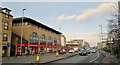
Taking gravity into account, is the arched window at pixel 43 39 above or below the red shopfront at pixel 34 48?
above

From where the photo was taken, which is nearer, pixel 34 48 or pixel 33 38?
pixel 33 38

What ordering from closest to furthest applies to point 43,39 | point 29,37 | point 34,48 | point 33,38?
point 29,37 < point 33,38 < point 34,48 < point 43,39

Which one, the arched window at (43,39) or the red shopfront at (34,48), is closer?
the red shopfront at (34,48)

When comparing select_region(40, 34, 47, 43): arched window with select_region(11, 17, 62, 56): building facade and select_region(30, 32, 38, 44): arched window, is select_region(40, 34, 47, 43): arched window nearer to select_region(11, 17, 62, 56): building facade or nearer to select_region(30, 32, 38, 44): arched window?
select_region(11, 17, 62, 56): building facade

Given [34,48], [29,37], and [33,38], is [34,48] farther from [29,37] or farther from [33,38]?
[29,37]

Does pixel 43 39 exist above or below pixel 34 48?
above

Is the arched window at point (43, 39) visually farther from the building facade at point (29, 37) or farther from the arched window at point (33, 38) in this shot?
the arched window at point (33, 38)

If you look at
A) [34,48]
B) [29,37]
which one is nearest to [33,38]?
[34,48]

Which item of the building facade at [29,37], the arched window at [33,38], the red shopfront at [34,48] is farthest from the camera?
the arched window at [33,38]

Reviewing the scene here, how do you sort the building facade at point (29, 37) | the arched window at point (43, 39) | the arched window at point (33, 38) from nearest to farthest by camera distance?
1. the building facade at point (29, 37)
2. the arched window at point (33, 38)
3. the arched window at point (43, 39)

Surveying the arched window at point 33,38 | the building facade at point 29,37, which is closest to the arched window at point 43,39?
the building facade at point 29,37

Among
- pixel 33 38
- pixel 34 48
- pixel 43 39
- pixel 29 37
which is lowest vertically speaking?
pixel 34 48

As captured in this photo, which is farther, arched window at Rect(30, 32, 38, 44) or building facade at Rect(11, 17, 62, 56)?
arched window at Rect(30, 32, 38, 44)

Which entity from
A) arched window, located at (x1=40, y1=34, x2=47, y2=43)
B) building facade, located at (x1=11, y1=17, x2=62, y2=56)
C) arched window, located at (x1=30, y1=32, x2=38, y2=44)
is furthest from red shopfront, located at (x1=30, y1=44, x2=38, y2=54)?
arched window, located at (x1=40, y1=34, x2=47, y2=43)
